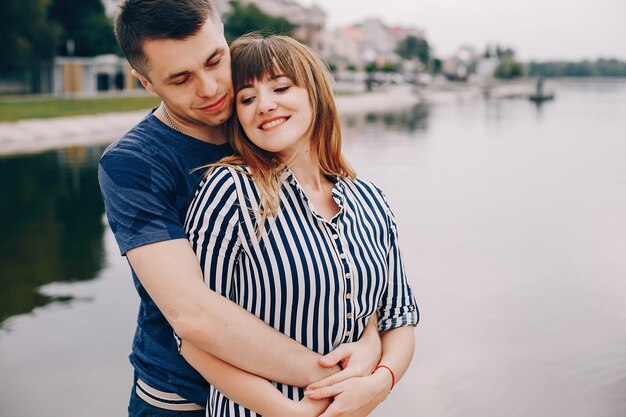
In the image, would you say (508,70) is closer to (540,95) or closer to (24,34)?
(540,95)

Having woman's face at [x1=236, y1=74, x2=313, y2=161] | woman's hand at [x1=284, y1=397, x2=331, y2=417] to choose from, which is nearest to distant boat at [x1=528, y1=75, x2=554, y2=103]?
woman's face at [x1=236, y1=74, x2=313, y2=161]

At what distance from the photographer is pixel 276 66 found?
1.99 m

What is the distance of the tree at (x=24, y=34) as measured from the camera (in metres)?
33.8

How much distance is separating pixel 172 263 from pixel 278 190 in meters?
0.37

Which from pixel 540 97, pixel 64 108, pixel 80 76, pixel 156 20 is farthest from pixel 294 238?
pixel 540 97

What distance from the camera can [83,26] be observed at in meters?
43.3

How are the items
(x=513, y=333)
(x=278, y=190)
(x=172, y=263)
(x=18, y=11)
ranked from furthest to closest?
(x=18, y=11)
(x=513, y=333)
(x=278, y=190)
(x=172, y=263)

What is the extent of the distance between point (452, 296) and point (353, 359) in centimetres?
463

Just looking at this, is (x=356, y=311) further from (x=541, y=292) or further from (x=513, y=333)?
(x=541, y=292)

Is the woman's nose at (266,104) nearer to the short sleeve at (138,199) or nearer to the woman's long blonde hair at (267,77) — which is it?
the woman's long blonde hair at (267,77)

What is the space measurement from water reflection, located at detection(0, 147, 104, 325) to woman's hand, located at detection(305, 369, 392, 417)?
15.4 feet

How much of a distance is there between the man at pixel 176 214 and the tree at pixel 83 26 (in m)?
43.0

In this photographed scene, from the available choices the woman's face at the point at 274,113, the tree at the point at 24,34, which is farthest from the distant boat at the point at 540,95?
the woman's face at the point at 274,113

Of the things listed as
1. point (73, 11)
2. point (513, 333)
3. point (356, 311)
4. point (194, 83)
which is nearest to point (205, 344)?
point (356, 311)
